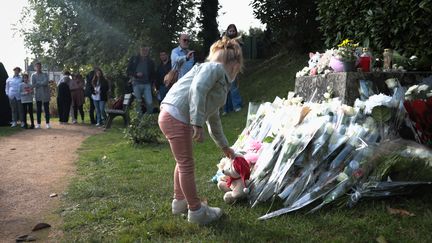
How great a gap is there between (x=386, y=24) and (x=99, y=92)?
925 cm

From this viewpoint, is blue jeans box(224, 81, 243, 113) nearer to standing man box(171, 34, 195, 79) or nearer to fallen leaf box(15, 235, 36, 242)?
standing man box(171, 34, 195, 79)

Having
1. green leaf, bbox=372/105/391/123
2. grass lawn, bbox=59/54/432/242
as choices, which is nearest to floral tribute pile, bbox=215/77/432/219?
green leaf, bbox=372/105/391/123

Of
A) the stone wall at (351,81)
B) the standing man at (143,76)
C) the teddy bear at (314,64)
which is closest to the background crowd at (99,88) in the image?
the standing man at (143,76)

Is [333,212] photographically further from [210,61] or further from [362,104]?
[210,61]

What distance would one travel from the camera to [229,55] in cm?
368

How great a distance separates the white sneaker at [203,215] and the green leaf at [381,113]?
1.71 metres

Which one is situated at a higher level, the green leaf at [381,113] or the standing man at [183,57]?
the standing man at [183,57]

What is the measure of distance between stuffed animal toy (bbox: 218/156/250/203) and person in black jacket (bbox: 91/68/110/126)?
32.6 feet

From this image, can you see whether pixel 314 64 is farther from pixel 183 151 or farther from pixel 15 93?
pixel 15 93

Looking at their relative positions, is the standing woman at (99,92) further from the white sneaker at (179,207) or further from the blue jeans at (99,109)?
the white sneaker at (179,207)

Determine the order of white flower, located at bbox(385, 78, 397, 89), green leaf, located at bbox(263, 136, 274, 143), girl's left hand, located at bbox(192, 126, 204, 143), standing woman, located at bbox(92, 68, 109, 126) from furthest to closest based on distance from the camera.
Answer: standing woman, located at bbox(92, 68, 109, 126) → white flower, located at bbox(385, 78, 397, 89) → green leaf, located at bbox(263, 136, 274, 143) → girl's left hand, located at bbox(192, 126, 204, 143)

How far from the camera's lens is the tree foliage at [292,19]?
13.8 metres

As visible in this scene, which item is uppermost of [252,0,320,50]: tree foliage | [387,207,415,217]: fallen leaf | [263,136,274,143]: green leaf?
[252,0,320,50]: tree foliage

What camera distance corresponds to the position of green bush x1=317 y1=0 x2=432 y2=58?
5.68 metres
